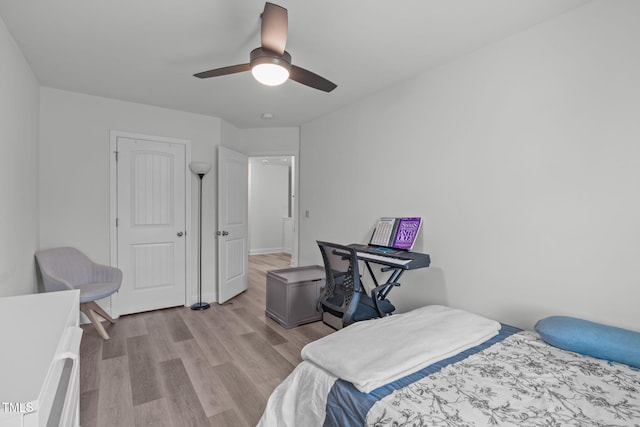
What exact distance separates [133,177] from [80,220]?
0.69m

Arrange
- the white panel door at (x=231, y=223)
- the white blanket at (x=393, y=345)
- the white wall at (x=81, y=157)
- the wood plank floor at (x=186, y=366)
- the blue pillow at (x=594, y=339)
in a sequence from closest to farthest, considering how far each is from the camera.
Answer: the white blanket at (x=393, y=345) < the blue pillow at (x=594, y=339) < the wood plank floor at (x=186, y=366) < the white wall at (x=81, y=157) < the white panel door at (x=231, y=223)

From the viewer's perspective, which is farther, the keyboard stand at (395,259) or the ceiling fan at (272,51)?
the keyboard stand at (395,259)

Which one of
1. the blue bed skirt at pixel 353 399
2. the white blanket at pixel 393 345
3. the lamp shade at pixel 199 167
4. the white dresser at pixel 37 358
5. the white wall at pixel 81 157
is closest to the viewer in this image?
the white dresser at pixel 37 358

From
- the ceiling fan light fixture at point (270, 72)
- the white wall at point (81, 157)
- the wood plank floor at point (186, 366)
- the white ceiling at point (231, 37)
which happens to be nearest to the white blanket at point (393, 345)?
the wood plank floor at point (186, 366)

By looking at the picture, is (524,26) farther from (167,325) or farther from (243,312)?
(167,325)

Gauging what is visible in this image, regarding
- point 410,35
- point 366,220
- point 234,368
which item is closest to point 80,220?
point 234,368

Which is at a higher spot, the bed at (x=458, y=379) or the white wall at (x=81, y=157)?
the white wall at (x=81, y=157)

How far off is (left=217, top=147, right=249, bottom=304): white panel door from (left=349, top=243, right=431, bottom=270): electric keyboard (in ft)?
6.63

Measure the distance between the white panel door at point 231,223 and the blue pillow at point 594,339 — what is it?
11.3ft

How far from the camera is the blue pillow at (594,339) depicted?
1531 mm

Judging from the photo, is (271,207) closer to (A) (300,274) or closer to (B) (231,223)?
(B) (231,223)

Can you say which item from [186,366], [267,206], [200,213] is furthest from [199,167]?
[267,206]

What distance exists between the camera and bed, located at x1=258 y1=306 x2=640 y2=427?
118 centimetres

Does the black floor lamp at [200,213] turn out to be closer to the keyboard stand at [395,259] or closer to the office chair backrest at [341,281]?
the office chair backrest at [341,281]
